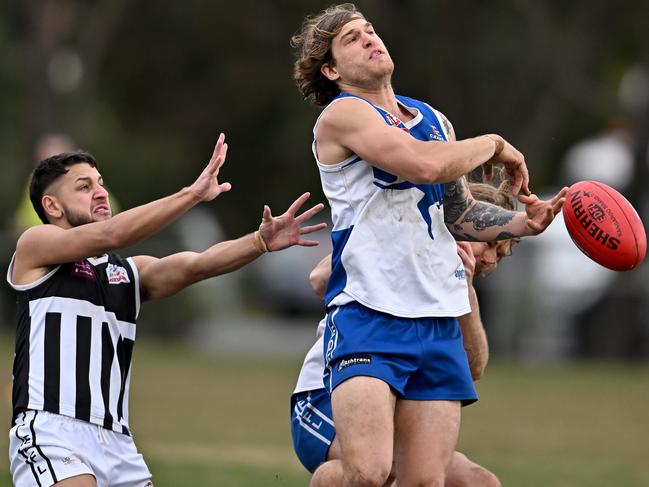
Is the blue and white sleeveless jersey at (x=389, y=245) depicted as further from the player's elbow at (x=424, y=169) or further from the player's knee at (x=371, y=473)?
the player's knee at (x=371, y=473)

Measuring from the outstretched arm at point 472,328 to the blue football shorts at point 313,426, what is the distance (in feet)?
2.19

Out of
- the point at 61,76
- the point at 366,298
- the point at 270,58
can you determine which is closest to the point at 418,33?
the point at 270,58

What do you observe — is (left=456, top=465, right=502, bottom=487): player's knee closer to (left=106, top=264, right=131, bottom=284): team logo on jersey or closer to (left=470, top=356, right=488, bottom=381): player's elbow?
(left=470, top=356, right=488, bottom=381): player's elbow

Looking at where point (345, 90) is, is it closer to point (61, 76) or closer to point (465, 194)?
point (465, 194)

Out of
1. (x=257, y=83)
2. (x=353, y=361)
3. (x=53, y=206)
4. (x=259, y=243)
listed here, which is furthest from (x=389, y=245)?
(x=257, y=83)

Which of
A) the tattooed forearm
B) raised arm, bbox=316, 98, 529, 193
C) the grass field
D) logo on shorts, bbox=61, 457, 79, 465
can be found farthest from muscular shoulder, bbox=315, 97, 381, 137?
the grass field

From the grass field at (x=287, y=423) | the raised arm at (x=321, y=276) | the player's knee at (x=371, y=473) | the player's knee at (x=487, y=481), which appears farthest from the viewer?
the grass field at (x=287, y=423)

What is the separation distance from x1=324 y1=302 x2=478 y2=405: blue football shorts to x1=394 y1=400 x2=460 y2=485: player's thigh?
0.14ft

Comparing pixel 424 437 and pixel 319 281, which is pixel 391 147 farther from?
pixel 424 437

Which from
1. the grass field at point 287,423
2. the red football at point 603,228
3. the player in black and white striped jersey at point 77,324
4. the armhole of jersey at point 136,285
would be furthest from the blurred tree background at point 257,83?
the player in black and white striped jersey at point 77,324

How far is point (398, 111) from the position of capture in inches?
223

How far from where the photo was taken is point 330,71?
18.7ft

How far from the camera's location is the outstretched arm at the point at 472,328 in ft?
19.5

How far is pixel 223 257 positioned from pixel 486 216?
114cm
